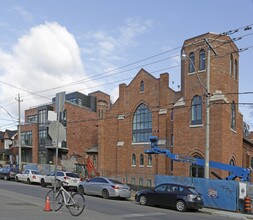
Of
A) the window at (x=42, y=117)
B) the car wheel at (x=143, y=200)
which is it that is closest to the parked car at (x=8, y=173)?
the window at (x=42, y=117)

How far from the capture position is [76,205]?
13820 mm

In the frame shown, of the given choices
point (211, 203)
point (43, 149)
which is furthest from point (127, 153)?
point (211, 203)

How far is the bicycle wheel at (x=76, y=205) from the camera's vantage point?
45.3 ft

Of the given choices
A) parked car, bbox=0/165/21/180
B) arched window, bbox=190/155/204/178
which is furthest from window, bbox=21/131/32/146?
arched window, bbox=190/155/204/178

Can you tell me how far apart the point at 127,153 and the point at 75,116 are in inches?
653

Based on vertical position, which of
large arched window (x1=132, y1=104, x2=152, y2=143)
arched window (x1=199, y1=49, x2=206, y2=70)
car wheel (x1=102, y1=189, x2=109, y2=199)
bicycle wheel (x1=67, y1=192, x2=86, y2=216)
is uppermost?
arched window (x1=199, y1=49, x2=206, y2=70)

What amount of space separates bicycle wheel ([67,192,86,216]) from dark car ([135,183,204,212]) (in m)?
7.82

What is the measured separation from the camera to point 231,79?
37938 mm

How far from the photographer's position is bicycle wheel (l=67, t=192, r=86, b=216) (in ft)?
45.3

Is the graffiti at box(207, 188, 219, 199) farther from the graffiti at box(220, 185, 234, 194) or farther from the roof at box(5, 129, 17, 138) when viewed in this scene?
the roof at box(5, 129, 17, 138)

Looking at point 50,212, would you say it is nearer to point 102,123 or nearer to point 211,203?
point 211,203

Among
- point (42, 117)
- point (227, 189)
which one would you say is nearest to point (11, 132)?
point (42, 117)

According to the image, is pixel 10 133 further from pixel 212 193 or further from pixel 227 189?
pixel 227 189

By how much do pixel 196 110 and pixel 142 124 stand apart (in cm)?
1020
